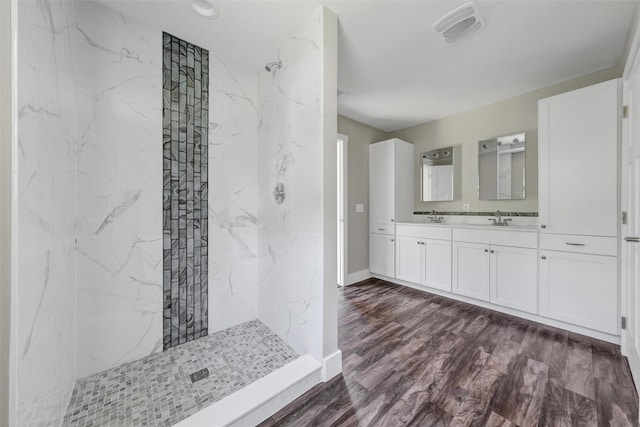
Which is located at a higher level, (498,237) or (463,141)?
(463,141)

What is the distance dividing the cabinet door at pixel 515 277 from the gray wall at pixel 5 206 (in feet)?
11.1

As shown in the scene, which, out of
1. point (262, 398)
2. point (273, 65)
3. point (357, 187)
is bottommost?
point (262, 398)

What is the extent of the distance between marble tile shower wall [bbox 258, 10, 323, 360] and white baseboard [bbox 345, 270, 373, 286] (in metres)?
1.56

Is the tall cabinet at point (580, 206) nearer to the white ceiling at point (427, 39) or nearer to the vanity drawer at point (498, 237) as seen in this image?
the vanity drawer at point (498, 237)

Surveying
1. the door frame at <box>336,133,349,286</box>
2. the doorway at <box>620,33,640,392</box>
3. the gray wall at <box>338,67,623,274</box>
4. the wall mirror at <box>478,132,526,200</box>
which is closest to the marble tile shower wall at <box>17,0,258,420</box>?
the door frame at <box>336,133,349,286</box>

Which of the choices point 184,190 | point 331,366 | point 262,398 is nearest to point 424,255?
point 331,366

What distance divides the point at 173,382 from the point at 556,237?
329 cm

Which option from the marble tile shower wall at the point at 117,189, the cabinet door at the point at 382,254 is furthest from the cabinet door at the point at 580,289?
the marble tile shower wall at the point at 117,189

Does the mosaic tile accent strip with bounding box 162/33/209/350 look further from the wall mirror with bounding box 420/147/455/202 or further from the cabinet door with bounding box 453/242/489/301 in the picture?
the wall mirror with bounding box 420/147/455/202

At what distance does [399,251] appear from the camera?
339 cm

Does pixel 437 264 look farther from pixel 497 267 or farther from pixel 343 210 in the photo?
pixel 343 210

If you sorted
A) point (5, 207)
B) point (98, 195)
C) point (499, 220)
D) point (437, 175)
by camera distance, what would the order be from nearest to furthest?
point (5, 207)
point (98, 195)
point (499, 220)
point (437, 175)

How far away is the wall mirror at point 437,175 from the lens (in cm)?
340

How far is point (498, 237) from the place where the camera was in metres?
2.53
